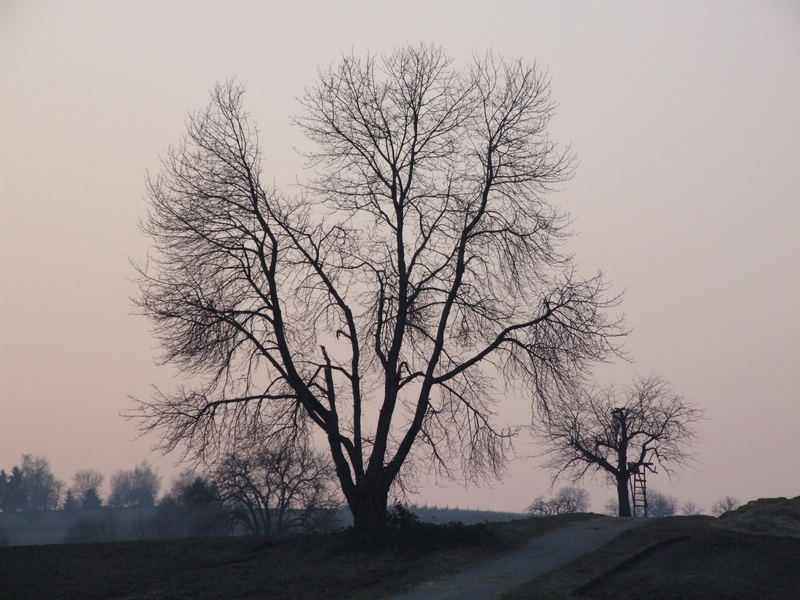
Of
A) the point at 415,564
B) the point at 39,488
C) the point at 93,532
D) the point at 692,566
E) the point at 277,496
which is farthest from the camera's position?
the point at 39,488

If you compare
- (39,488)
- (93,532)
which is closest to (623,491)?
(93,532)

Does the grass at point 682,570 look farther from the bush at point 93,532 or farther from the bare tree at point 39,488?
the bare tree at point 39,488

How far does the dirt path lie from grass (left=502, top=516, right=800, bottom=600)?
46 cm

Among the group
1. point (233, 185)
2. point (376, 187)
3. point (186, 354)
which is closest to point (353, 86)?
point (376, 187)

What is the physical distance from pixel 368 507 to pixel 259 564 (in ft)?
10.3

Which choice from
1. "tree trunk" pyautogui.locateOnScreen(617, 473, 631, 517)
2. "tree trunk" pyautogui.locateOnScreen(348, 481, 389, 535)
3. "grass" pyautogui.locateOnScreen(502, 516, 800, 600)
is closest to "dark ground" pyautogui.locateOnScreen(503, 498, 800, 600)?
"grass" pyautogui.locateOnScreen(502, 516, 800, 600)

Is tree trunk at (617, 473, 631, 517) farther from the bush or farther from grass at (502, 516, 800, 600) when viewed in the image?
the bush

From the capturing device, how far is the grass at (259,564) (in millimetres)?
16938

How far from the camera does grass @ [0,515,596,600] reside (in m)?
16.9

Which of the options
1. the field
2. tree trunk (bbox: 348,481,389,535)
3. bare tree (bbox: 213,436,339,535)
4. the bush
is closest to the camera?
the field

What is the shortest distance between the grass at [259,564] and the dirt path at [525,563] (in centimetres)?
47

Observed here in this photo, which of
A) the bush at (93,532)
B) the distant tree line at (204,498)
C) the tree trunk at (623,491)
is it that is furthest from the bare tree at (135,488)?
the tree trunk at (623,491)

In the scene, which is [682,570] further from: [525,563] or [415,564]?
[415,564]

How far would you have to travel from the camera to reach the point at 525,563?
17891mm
